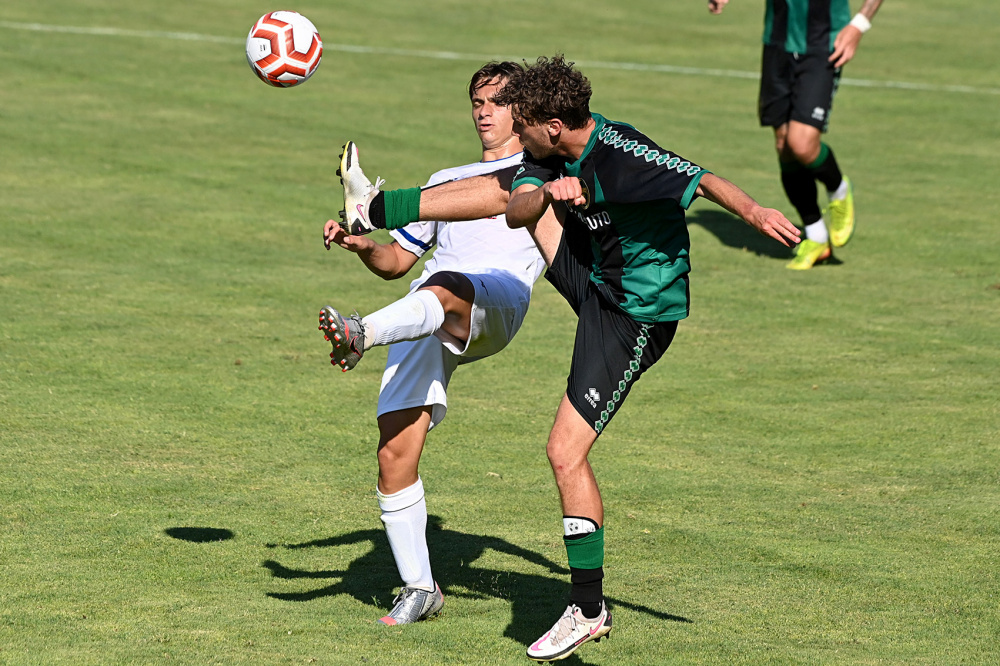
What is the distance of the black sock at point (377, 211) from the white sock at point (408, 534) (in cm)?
125

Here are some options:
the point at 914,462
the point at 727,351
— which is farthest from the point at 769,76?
the point at 914,462

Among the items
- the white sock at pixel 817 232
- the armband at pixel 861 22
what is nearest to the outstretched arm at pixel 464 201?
the white sock at pixel 817 232

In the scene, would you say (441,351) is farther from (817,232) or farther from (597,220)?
(817,232)

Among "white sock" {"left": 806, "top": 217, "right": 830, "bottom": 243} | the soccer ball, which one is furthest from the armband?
the soccer ball

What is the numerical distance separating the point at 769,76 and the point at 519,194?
26.9 feet

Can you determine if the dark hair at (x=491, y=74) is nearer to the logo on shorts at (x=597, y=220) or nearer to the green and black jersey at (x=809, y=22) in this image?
the logo on shorts at (x=597, y=220)

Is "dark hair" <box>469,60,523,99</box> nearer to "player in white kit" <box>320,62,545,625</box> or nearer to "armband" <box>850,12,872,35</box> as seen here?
"player in white kit" <box>320,62,545,625</box>

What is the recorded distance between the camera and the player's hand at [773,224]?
4.96 metres

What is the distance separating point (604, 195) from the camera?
545 cm

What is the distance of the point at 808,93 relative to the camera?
42.0 feet

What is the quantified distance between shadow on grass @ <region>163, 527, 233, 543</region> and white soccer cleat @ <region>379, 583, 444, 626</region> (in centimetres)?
117

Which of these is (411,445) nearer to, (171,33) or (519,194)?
(519,194)

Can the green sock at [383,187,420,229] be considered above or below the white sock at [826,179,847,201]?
above

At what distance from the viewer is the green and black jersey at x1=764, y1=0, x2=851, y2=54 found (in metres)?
12.8
